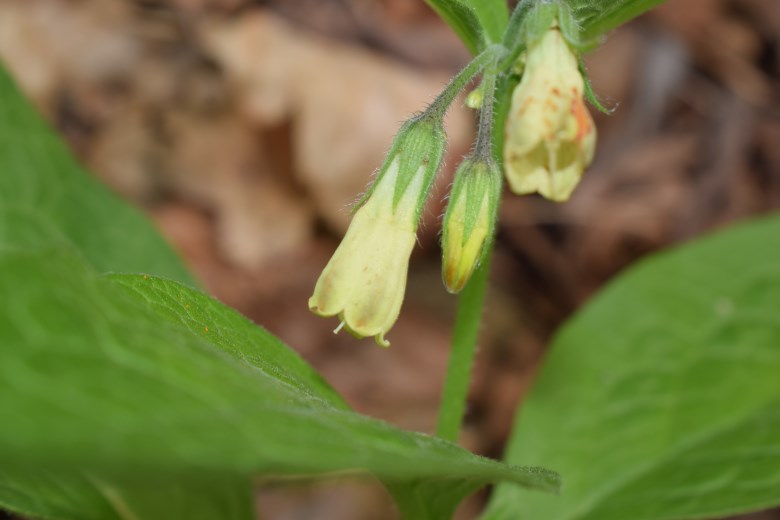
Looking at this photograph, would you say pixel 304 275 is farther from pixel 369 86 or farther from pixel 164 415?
pixel 164 415

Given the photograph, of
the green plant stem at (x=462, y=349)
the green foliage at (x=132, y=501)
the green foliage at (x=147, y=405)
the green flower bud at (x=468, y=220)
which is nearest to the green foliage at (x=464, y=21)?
the green flower bud at (x=468, y=220)

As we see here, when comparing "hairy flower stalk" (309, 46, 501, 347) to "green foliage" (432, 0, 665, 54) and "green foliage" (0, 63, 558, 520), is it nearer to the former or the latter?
"green foliage" (432, 0, 665, 54)

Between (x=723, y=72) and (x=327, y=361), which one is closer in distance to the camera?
(x=327, y=361)

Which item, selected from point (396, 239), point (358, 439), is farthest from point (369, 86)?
point (358, 439)

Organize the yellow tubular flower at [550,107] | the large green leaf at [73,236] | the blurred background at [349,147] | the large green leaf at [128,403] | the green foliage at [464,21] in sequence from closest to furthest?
the large green leaf at [128,403]
the yellow tubular flower at [550,107]
the green foliage at [464,21]
the large green leaf at [73,236]
the blurred background at [349,147]

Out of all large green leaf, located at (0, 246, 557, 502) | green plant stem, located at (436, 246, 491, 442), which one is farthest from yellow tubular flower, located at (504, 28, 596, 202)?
large green leaf, located at (0, 246, 557, 502)

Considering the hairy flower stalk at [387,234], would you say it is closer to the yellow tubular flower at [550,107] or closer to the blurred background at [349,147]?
the yellow tubular flower at [550,107]

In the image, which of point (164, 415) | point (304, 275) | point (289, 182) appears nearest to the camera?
point (164, 415)
